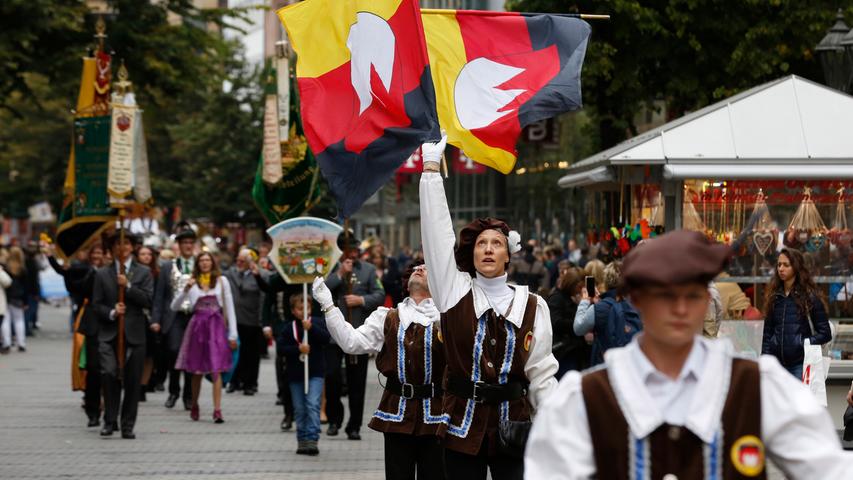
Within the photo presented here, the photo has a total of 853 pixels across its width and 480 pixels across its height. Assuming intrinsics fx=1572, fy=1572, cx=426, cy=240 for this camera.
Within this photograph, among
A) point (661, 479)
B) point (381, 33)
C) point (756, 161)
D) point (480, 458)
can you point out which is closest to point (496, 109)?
point (381, 33)

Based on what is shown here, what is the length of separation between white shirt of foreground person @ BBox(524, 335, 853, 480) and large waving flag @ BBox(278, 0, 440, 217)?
5.16m

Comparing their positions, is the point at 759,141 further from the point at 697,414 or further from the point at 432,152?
the point at 697,414

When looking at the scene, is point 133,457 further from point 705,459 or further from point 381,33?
point 705,459

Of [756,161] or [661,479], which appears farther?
[756,161]

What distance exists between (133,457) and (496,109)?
513 cm

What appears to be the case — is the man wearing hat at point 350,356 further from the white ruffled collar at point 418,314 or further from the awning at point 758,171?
the white ruffled collar at point 418,314

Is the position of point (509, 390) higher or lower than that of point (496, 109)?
lower

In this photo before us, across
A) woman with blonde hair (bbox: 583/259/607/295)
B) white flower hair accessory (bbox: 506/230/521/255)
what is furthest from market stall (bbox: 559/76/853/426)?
white flower hair accessory (bbox: 506/230/521/255)

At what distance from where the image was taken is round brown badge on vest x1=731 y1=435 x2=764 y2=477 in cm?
370

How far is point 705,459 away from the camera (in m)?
3.70

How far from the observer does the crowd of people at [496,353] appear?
12.0ft

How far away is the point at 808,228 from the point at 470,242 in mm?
7635

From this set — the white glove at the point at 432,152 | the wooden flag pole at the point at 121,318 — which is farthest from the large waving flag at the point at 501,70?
the wooden flag pole at the point at 121,318

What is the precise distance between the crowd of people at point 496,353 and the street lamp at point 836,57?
3022mm
